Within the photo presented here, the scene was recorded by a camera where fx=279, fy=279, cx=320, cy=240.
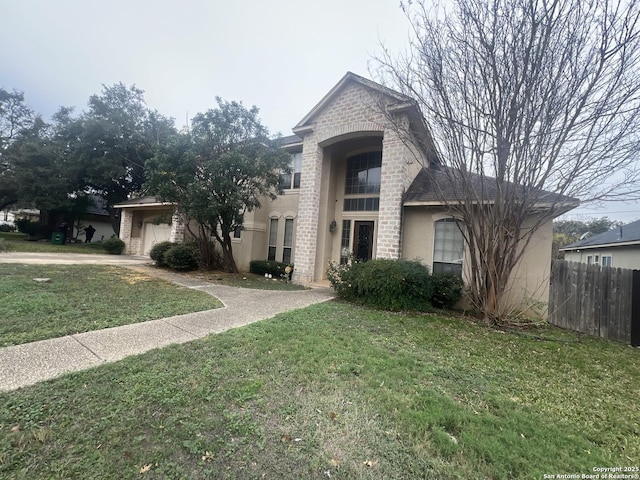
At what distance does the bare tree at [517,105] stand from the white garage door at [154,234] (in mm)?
16299

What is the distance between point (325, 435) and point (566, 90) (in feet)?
26.4

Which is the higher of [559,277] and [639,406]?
[559,277]

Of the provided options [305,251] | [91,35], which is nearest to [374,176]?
[305,251]

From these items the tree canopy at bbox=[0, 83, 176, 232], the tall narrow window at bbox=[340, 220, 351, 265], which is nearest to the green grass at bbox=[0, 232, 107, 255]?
the tree canopy at bbox=[0, 83, 176, 232]

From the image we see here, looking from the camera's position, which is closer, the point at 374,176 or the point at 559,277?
the point at 559,277

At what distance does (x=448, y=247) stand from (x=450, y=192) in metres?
1.90

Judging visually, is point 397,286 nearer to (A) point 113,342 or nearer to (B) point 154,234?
(A) point 113,342

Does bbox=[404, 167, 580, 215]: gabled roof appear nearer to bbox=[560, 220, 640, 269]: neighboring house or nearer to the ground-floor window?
the ground-floor window

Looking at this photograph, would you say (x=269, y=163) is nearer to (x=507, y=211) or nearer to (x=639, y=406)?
(x=507, y=211)

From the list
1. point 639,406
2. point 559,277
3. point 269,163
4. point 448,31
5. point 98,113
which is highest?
point 98,113

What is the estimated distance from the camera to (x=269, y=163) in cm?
1063

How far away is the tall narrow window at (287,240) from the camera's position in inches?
518

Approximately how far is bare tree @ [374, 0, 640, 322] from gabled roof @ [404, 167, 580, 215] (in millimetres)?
55

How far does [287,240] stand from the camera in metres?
13.2
